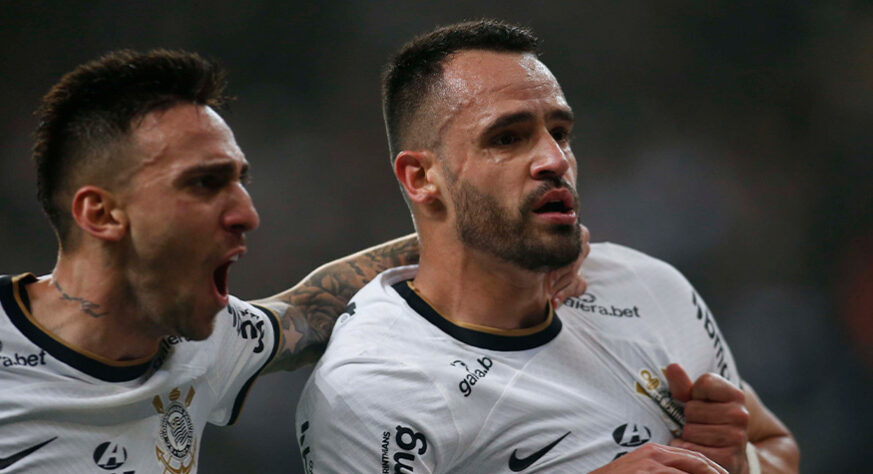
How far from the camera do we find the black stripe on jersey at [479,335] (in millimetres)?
2395

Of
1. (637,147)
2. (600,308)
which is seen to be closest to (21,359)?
(600,308)

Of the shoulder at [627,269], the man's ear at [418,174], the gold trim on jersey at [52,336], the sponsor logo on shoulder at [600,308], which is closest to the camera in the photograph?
the gold trim on jersey at [52,336]

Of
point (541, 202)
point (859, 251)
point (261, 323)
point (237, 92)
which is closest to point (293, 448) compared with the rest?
point (237, 92)

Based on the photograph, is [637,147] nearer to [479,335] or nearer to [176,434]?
[479,335]

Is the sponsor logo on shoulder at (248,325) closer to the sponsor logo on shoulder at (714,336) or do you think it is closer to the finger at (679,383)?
the finger at (679,383)

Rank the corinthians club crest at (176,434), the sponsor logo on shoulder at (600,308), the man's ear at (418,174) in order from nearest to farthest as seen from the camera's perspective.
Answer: the corinthians club crest at (176,434)
the man's ear at (418,174)
the sponsor logo on shoulder at (600,308)

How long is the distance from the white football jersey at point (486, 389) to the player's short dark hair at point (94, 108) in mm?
808

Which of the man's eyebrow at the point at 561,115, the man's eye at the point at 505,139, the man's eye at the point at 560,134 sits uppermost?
the man's eyebrow at the point at 561,115

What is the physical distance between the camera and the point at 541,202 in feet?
7.59

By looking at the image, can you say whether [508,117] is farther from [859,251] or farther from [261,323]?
[859,251]

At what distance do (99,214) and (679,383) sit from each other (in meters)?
1.68

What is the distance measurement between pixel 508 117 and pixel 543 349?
68 centimetres

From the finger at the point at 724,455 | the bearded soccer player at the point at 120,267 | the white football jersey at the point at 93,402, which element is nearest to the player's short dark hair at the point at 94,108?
the bearded soccer player at the point at 120,267

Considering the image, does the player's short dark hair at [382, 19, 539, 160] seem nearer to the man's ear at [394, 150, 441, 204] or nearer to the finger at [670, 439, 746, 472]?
the man's ear at [394, 150, 441, 204]
